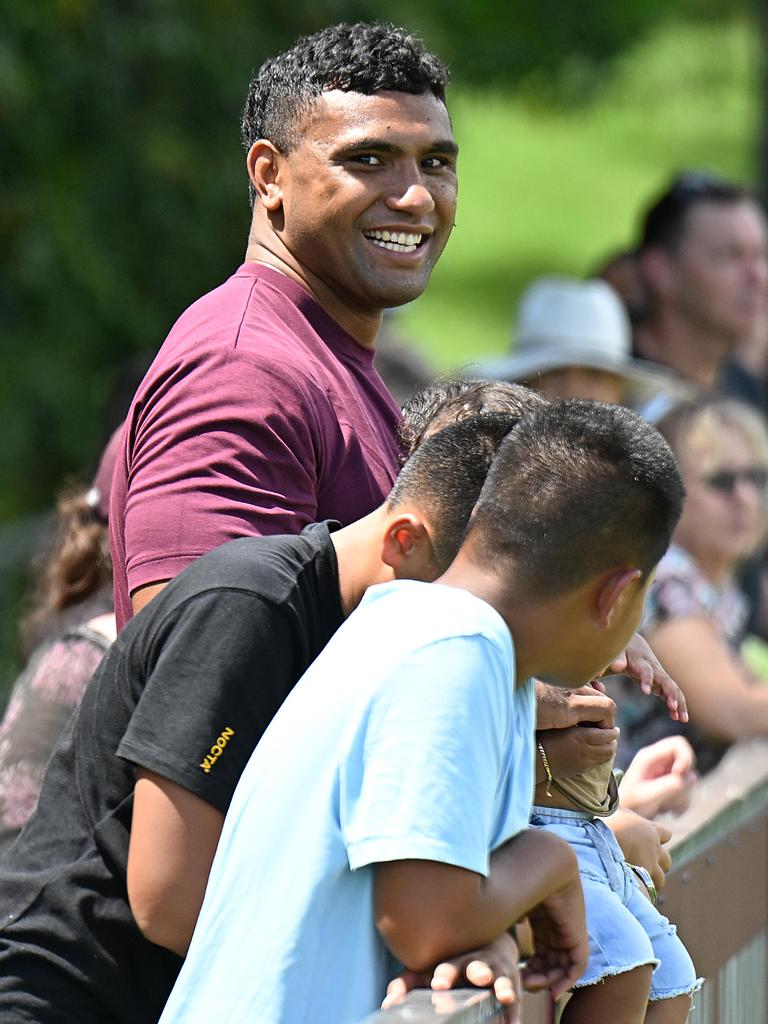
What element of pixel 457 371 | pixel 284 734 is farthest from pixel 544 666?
pixel 457 371

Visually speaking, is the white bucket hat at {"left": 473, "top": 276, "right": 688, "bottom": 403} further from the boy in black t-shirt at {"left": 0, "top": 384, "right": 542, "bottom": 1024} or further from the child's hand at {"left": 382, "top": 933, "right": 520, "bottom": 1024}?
the child's hand at {"left": 382, "top": 933, "right": 520, "bottom": 1024}

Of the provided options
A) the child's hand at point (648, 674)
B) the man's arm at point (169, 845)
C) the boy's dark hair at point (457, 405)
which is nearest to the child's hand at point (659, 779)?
the child's hand at point (648, 674)

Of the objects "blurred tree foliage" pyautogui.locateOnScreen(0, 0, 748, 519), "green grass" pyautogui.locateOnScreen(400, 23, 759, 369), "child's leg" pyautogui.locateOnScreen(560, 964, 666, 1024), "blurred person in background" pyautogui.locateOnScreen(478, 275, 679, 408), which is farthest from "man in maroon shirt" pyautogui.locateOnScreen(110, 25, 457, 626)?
"green grass" pyautogui.locateOnScreen(400, 23, 759, 369)

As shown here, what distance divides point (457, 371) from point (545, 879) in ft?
5.40

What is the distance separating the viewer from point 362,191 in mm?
2584

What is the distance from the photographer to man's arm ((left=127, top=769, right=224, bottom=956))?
1950 mm

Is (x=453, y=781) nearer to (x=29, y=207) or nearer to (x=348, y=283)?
(x=348, y=283)

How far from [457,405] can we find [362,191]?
38cm

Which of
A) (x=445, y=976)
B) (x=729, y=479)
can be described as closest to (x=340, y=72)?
(x=445, y=976)

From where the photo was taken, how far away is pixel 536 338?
20.0ft

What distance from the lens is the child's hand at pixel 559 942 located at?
201cm

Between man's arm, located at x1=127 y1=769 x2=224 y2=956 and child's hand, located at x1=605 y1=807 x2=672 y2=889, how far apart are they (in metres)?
0.69

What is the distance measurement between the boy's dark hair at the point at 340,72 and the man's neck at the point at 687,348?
367 cm

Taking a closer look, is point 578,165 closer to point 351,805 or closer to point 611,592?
point 611,592
